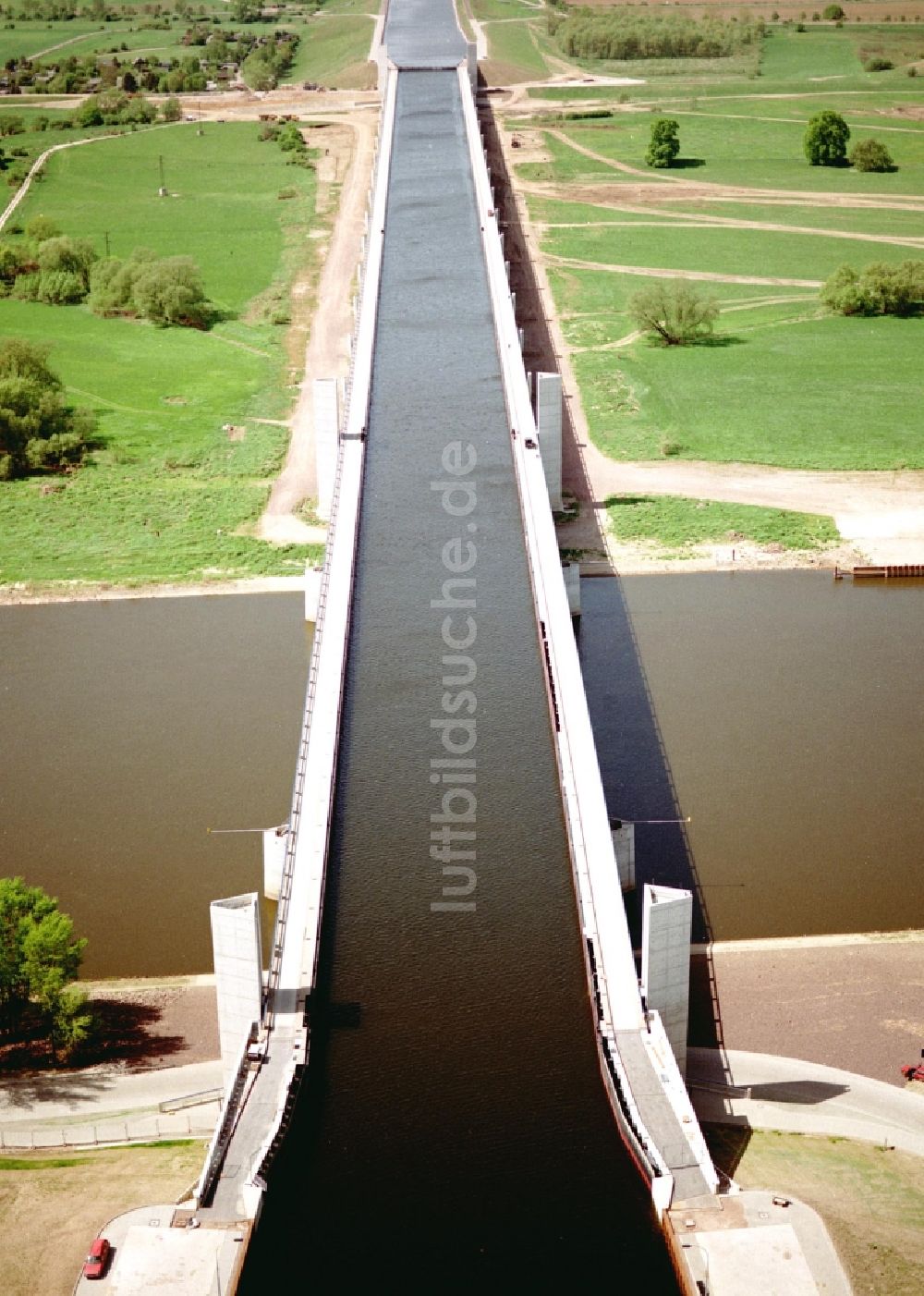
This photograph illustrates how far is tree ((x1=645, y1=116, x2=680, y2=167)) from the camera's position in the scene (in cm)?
9800

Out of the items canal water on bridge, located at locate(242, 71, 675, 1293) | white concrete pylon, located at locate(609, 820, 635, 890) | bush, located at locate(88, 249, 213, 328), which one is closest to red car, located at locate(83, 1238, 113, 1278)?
canal water on bridge, located at locate(242, 71, 675, 1293)

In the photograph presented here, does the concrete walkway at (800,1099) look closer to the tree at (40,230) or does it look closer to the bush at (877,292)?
the bush at (877,292)

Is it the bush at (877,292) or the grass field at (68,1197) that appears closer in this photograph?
the grass field at (68,1197)

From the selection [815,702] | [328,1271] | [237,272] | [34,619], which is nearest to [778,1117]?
[328,1271]

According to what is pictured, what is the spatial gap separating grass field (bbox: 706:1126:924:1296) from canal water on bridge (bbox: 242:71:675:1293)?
3093mm

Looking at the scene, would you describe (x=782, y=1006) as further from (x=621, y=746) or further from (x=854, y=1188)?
(x=621, y=746)

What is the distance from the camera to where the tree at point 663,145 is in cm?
9800

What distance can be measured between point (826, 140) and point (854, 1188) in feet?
278

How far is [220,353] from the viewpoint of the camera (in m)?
69.3

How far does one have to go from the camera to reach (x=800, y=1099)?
26906 mm

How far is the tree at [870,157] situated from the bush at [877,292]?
28041 mm

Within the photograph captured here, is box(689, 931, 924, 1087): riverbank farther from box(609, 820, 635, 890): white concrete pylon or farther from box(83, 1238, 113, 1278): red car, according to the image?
box(83, 1238, 113, 1278): red car

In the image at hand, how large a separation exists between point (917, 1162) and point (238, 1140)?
1047cm

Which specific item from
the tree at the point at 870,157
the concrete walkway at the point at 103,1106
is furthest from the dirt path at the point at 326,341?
the tree at the point at 870,157
